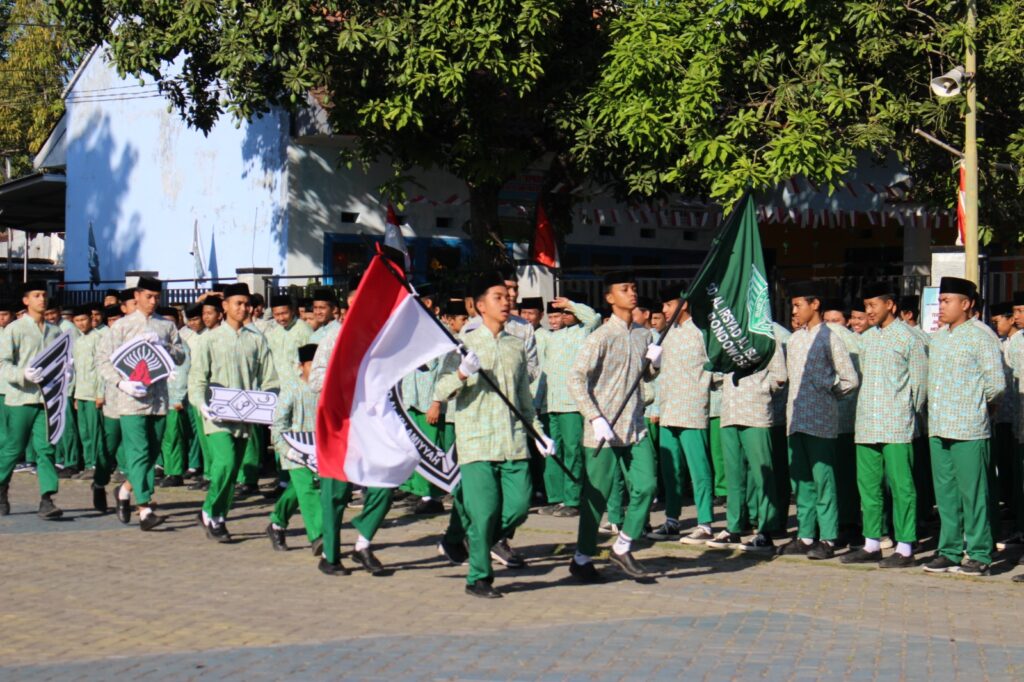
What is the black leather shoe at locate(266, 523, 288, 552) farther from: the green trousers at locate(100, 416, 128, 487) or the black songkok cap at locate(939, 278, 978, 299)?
the black songkok cap at locate(939, 278, 978, 299)

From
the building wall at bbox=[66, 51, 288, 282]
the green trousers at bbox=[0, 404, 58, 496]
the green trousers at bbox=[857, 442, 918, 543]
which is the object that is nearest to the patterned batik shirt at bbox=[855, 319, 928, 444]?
the green trousers at bbox=[857, 442, 918, 543]

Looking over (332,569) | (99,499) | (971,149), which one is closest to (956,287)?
(332,569)

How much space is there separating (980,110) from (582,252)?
1146 centimetres

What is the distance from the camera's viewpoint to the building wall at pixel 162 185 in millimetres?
26547

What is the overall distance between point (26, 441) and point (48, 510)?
3.04ft

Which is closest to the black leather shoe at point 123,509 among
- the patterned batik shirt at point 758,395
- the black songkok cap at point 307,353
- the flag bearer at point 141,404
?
the flag bearer at point 141,404

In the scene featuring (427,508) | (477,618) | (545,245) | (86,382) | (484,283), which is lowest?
(477,618)

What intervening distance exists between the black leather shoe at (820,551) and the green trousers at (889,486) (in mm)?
305

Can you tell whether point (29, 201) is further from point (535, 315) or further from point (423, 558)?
point (423, 558)

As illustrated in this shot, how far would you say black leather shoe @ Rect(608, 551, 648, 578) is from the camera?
1004cm

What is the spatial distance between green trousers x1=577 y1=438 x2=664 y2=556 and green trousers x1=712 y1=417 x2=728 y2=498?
2896 mm

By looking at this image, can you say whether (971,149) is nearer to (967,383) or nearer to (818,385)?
(818,385)

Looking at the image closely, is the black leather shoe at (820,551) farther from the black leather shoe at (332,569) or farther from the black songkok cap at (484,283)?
the black leather shoe at (332,569)

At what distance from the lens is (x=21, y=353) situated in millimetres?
14367
